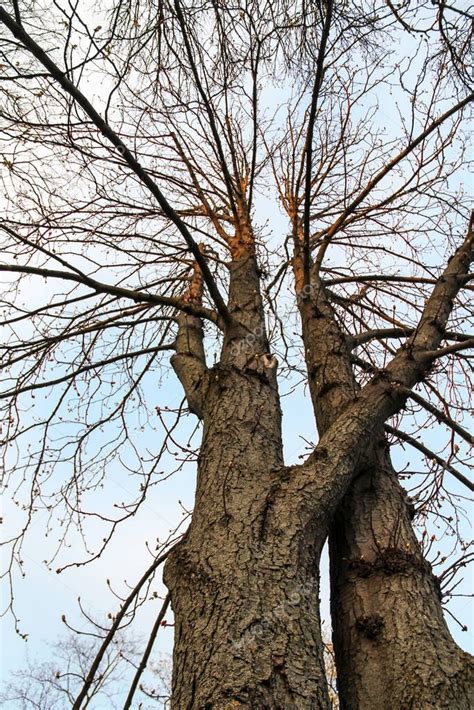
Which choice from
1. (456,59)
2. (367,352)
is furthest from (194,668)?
(367,352)

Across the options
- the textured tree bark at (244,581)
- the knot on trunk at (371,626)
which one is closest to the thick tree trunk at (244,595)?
the textured tree bark at (244,581)

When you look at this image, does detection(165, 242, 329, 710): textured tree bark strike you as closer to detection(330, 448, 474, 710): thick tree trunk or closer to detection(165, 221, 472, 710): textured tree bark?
detection(165, 221, 472, 710): textured tree bark

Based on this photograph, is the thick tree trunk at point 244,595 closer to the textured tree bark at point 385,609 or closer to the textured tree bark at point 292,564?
the textured tree bark at point 292,564

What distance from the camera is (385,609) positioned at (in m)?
1.77

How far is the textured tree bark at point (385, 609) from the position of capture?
1.54 metres

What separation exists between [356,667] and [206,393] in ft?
4.00

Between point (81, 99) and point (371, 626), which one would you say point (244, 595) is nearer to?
point (371, 626)

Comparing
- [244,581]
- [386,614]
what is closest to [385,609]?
[386,614]

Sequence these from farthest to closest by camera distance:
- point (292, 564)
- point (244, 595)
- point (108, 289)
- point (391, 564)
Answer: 1. point (108, 289)
2. point (391, 564)
3. point (292, 564)
4. point (244, 595)

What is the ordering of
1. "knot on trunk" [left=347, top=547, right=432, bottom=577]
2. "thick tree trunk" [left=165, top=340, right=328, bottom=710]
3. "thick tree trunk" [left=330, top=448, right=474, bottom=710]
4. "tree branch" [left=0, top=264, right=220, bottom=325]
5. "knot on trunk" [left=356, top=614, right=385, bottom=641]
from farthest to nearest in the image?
"tree branch" [left=0, top=264, right=220, bottom=325]
"knot on trunk" [left=347, top=547, right=432, bottom=577]
"knot on trunk" [left=356, top=614, right=385, bottom=641]
"thick tree trunk" [left=330, top=448, right=474, bottom=710]
"thick tree trunk" [left=165, top=340, right=328, bottom=710]

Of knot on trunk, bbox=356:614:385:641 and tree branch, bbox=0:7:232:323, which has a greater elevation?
tree branch, bbox=0:7:232:323

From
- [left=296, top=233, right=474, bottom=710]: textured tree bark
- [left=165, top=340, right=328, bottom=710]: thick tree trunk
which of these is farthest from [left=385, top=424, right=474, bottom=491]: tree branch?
[left=165, top=340, right=328, bottom=710]: thick tree trunk

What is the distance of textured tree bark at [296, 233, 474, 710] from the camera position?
154cm

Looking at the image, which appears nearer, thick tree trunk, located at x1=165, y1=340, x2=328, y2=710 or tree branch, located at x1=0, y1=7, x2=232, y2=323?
thick tree trunk, located at x1=165, y1=340, x2=328, y2=710
